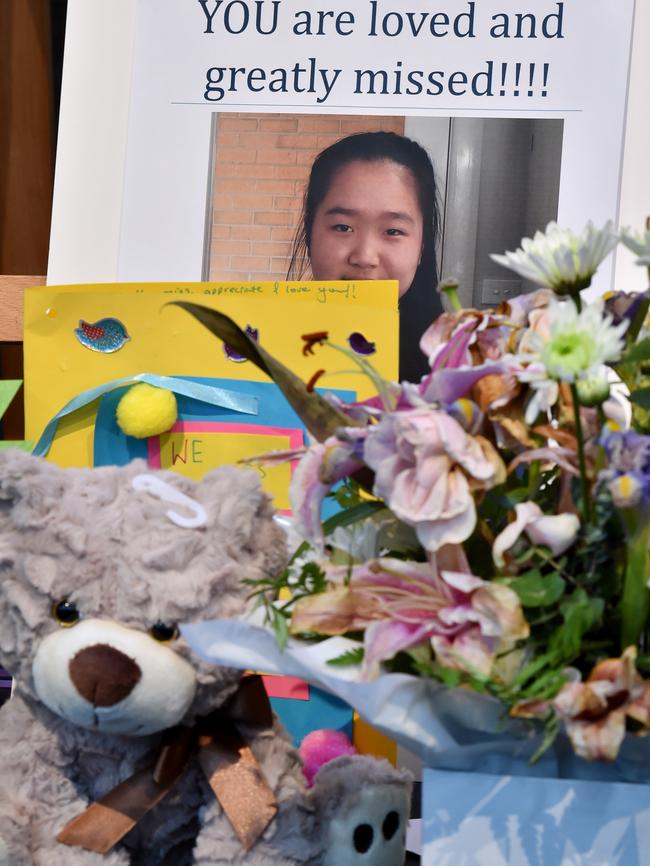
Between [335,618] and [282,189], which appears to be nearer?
[335,618]

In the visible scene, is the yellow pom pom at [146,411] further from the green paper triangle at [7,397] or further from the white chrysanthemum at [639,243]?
the white chrysanthemum at [639,243]

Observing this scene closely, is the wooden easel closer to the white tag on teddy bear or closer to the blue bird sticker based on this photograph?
the blue bird sticker

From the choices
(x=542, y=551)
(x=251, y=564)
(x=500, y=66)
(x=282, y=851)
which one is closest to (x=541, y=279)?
(x=542, y=551)

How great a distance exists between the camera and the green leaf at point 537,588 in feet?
1.81

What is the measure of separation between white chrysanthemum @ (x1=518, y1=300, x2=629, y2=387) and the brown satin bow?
343 mm

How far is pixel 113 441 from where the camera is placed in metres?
0.97

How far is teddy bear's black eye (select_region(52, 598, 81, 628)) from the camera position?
2.31 feet

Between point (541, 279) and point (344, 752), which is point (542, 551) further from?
point (344, 752)

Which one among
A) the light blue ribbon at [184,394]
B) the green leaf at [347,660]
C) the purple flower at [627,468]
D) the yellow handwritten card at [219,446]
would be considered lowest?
the green leaf at [347,660]

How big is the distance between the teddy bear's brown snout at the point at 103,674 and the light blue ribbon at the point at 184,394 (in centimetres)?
32

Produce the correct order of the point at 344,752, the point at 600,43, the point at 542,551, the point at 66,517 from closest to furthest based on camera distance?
1. the point at 542,551
2. the point at 66,517
3. the point at 344,752
4. the point at 600,43

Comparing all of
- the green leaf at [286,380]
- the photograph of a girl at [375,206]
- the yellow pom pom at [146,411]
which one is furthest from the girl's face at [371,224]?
the green leaf at [286,380]

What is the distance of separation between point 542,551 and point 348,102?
0.67 m

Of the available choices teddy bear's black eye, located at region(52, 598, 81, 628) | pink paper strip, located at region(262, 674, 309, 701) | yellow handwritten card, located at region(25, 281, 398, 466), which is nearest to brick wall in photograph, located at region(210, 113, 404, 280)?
yellow handwritten card, located at region(25, 281, 398, 466)
